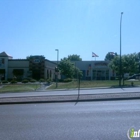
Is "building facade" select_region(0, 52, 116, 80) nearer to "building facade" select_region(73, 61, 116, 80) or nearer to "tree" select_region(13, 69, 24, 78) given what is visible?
"tree" select_region(13, 69, 24, 78)

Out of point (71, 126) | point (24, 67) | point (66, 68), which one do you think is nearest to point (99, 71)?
point (66, 68)

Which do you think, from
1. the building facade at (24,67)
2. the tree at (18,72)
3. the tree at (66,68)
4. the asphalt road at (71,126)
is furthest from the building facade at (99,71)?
the asphalt road at (71,126)

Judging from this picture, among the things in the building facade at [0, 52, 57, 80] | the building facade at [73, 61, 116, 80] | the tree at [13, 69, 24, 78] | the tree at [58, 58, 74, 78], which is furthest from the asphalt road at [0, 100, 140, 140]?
the building facade at [73, 61, 116, 80]

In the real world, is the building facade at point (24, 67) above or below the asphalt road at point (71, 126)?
above

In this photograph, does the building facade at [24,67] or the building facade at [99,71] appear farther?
the building facade at [99,71]

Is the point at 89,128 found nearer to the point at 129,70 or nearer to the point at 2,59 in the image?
the point at 129,70

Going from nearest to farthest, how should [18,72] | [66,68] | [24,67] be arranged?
[66,68] → [24,67] → [18,72]

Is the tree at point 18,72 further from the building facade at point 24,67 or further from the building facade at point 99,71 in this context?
the building facade at point 99,71

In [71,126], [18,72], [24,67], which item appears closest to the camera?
[71,126]

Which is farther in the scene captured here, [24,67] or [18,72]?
[18,72]

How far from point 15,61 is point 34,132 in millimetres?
59394

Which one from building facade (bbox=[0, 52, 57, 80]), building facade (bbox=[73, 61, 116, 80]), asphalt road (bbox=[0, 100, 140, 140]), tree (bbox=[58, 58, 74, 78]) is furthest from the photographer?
building facade (bbox=[73, 61, 116, 80])

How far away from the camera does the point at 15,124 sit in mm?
8414

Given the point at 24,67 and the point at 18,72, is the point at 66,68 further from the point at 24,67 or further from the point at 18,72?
the point at 18,72
